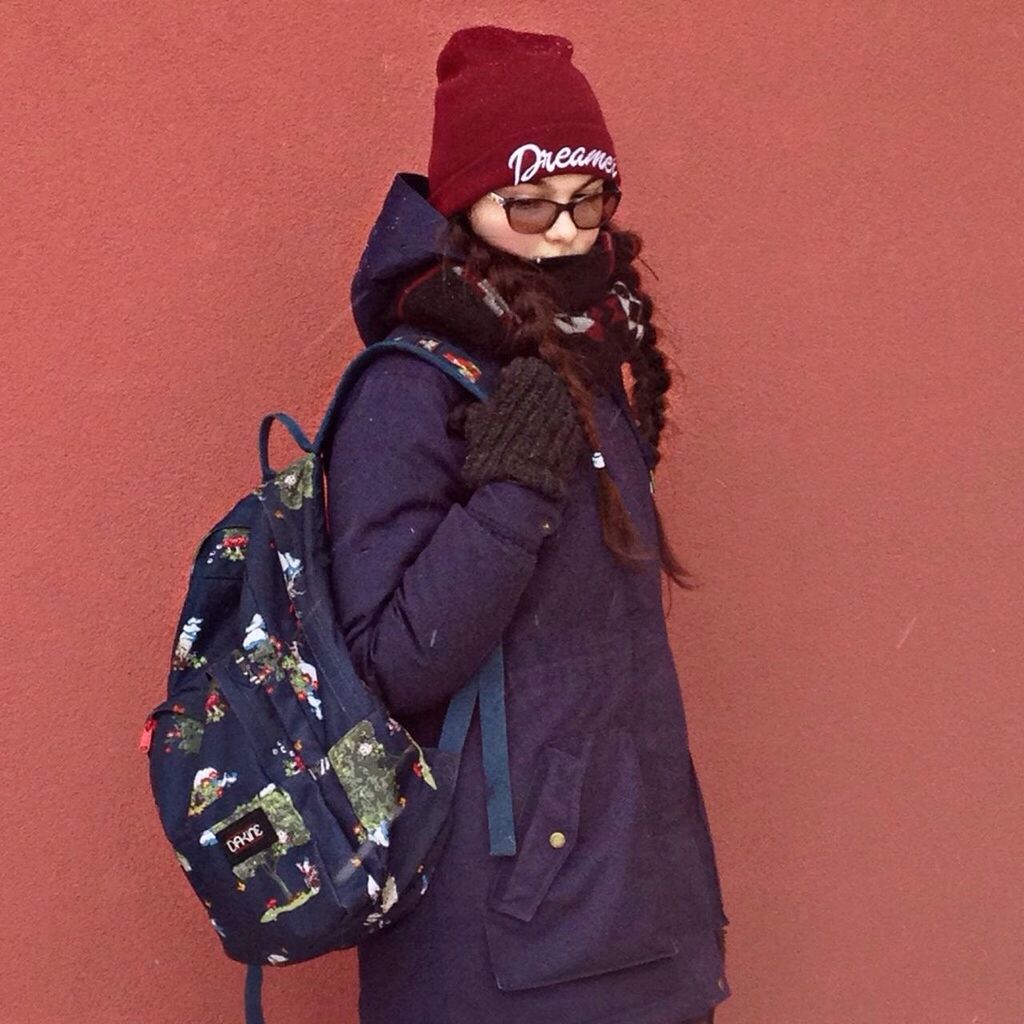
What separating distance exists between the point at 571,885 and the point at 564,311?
76 centimetres

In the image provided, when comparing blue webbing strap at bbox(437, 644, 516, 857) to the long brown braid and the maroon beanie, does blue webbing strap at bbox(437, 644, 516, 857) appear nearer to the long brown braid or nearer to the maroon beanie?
the long brown braid

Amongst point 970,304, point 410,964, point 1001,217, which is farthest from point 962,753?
point 410,964

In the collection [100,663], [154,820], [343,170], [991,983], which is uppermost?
[343,170]

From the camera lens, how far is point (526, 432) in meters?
1.69

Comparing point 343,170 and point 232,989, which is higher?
point 343,170

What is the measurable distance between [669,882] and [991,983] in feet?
4.44

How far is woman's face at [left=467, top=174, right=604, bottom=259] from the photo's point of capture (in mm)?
1833

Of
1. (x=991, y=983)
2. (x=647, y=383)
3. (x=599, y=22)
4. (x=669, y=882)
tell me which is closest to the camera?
(x=669, y=882)

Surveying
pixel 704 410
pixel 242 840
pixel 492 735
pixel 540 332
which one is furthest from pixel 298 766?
pixel 704 410

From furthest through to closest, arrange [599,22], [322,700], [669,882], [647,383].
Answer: [599,22], [647,383], [669,882], [322,700]

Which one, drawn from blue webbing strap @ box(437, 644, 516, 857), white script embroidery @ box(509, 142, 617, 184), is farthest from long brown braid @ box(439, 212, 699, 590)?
blue webbing strap @ box(437, 644, 516, 857)

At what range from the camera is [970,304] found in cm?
265

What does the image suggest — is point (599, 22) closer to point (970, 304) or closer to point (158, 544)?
point (970, 304)

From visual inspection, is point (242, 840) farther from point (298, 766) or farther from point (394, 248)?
point (394, 248)
